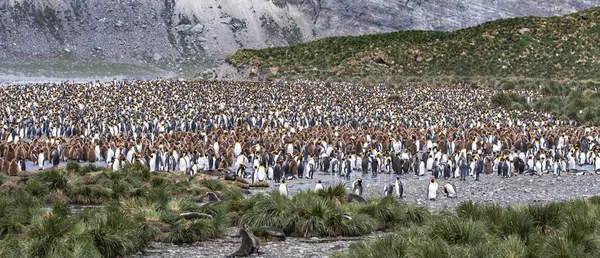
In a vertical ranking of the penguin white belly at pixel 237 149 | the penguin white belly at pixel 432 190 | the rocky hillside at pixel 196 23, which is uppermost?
the rocky hillside at pixel 196 23

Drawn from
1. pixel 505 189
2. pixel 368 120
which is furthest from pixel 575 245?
pixel 368 120

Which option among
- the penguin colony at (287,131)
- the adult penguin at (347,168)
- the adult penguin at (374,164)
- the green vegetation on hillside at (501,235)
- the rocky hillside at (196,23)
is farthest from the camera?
the rocky hillside at (196,23)

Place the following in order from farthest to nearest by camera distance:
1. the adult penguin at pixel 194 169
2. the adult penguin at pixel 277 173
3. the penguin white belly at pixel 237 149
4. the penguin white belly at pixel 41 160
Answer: the penguin white belly at pixel 237 149
the penguin white belly at pixel 41 160
the adult penguin at pixel 194 169
the adult penguin at pixel 277 173

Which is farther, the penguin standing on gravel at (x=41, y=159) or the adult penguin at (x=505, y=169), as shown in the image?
the penguin standing on gravel at (x=41, y=159)

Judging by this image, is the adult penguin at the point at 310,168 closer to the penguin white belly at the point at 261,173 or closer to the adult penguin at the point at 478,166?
the penguin white belly at the point at 261,173

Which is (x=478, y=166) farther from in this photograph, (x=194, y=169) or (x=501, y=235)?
(x=501, y=235)

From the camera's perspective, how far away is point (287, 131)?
105 ft

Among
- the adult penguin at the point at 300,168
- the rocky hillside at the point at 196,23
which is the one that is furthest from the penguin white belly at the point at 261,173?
the rocky hillside at the point at 196,23

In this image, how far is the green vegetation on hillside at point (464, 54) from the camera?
66.2 m

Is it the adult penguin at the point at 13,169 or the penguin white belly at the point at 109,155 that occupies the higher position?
the penguin white belly at the point at 109,155

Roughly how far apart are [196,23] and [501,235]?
112 metres

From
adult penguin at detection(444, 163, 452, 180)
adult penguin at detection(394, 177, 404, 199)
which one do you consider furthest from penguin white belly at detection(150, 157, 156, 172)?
adult penguin at detection(444, 163, 452, 180)

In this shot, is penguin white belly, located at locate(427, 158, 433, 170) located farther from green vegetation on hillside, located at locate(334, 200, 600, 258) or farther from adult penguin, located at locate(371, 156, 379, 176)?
green vegetation on hillside, located at locate(334, 200, 600, 258)

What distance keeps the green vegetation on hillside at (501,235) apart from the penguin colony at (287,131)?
5.96 meters
